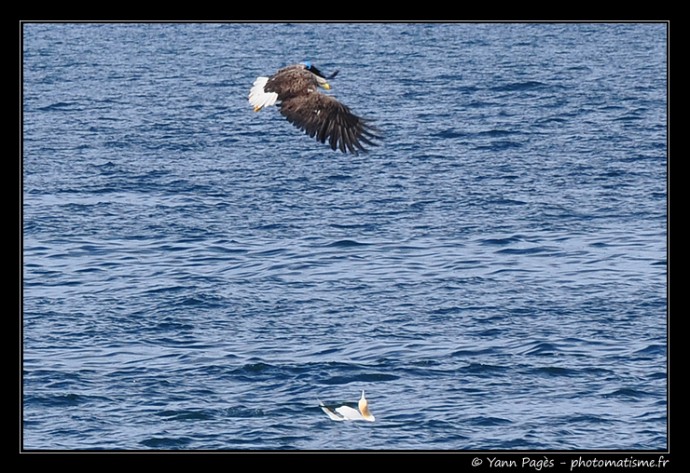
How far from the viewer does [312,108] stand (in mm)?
17141

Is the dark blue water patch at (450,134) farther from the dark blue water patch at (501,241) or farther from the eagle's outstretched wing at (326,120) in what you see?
the eagle's outstretched wing at (326,120)

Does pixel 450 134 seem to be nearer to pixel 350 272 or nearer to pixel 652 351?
pixel 350 272

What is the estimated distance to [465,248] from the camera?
27422 millimetres

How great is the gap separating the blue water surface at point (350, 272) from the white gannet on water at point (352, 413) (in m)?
0.20

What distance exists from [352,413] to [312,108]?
493 centimetres

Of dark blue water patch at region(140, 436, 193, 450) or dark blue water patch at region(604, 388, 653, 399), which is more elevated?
dark blue water patch at region(604, 388, 653, 399)

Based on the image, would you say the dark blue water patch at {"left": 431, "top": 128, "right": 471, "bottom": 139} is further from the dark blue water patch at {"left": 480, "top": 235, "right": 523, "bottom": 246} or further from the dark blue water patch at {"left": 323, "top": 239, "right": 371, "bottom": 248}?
the dark blue water patch at {"left": 323, "top": 239, "right": 371, "bottom": 248}

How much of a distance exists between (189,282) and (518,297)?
626 cm

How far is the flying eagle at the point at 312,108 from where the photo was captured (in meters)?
16.7

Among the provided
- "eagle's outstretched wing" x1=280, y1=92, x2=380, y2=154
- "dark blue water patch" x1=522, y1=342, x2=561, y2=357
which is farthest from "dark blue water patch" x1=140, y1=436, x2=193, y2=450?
"dark blue water patch" x1=522, y1=342, x2=561, y2=357

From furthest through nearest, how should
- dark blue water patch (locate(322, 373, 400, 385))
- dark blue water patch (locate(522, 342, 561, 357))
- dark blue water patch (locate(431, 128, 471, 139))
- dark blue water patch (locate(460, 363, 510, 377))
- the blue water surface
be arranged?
dark blue water patch (locate(431, 128, 471, 139)) → dark blue water patch (locate(522, 342, 561, 357)) → dark blue water patch (locate(460, 363, 510, 377)) → dark blue water patch (locate(322, 373, 400, 385)) → the blue water surface

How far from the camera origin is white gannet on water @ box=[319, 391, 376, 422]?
19.4 meters

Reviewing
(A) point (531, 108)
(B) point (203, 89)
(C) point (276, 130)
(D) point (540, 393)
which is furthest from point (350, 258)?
(B) point (203, 89)

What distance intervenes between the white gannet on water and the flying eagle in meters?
4.17
